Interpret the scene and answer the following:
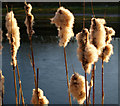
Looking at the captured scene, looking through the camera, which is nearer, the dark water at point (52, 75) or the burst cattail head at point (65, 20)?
the burst cattail head at point (65, 20)

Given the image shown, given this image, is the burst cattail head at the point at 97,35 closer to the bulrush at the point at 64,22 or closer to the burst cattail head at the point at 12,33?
the bulrush at the point at 64,22

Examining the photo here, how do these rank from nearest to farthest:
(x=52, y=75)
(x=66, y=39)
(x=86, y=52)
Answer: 1. (x=86, y=52)
2. (x=66, y=39)
3. (x=52, y=75)

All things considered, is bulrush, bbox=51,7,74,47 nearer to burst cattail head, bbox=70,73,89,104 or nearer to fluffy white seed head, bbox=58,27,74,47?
fluffy white seed head, bbox=58,27,74,47

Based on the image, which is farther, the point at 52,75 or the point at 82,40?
the point at 52,75

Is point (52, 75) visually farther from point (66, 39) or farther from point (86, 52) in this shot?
point (86, 52)

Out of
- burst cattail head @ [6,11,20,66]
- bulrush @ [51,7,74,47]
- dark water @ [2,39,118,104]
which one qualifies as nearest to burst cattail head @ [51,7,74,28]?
bulrush @ [51,7,74,47]

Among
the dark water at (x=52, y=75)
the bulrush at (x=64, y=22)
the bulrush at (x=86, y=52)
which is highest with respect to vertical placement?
the bulrush at (x=64, y=22)

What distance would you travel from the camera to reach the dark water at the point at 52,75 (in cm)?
357

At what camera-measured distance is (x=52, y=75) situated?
174 inches

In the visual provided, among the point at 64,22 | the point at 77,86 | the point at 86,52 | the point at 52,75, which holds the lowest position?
the point at 52,75

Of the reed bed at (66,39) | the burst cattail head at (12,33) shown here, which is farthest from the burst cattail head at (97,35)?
the burst cattail head at (12,33)

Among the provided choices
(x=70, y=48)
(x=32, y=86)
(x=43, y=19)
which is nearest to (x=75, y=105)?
(x=32, y=86)

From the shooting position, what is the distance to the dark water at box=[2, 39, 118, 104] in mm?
Result: 3572

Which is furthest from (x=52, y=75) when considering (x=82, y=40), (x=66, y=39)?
(x=82, y=40)
